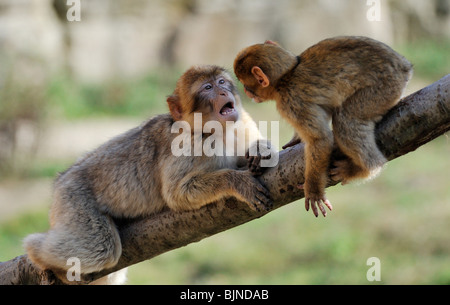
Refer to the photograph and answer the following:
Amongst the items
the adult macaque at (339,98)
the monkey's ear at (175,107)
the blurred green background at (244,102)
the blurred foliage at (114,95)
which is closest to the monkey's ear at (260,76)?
the adult macaque at (339,98)

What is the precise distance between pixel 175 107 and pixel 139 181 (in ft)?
2.70

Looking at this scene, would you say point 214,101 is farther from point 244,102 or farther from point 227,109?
point 244,102

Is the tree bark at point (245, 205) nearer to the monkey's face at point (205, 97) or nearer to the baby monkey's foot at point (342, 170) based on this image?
the baby monkey's foot at point (342, 170)

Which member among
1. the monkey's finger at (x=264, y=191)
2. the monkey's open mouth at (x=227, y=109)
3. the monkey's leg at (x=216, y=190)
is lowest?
the monkey's finger at (x=264, y=191)

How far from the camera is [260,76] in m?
4.88

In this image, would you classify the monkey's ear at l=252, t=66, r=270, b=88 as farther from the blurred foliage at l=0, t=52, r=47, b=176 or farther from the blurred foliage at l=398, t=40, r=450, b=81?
the blurred foliage at l=398, t=40, r=450, b=81

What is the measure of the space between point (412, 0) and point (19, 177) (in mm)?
13387

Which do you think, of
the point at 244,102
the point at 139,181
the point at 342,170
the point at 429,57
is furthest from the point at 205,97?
the point at 429,57

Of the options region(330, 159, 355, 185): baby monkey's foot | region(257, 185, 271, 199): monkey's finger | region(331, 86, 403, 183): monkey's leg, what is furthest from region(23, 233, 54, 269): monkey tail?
region(331, 86, 403, 183): monkey's leg

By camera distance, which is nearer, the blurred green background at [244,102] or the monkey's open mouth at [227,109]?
the monkey's open mouth at [227,109]

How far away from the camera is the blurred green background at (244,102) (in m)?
10.8

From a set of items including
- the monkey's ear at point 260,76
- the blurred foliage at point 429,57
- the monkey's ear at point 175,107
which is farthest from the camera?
the blurred foliage at point 429,57
